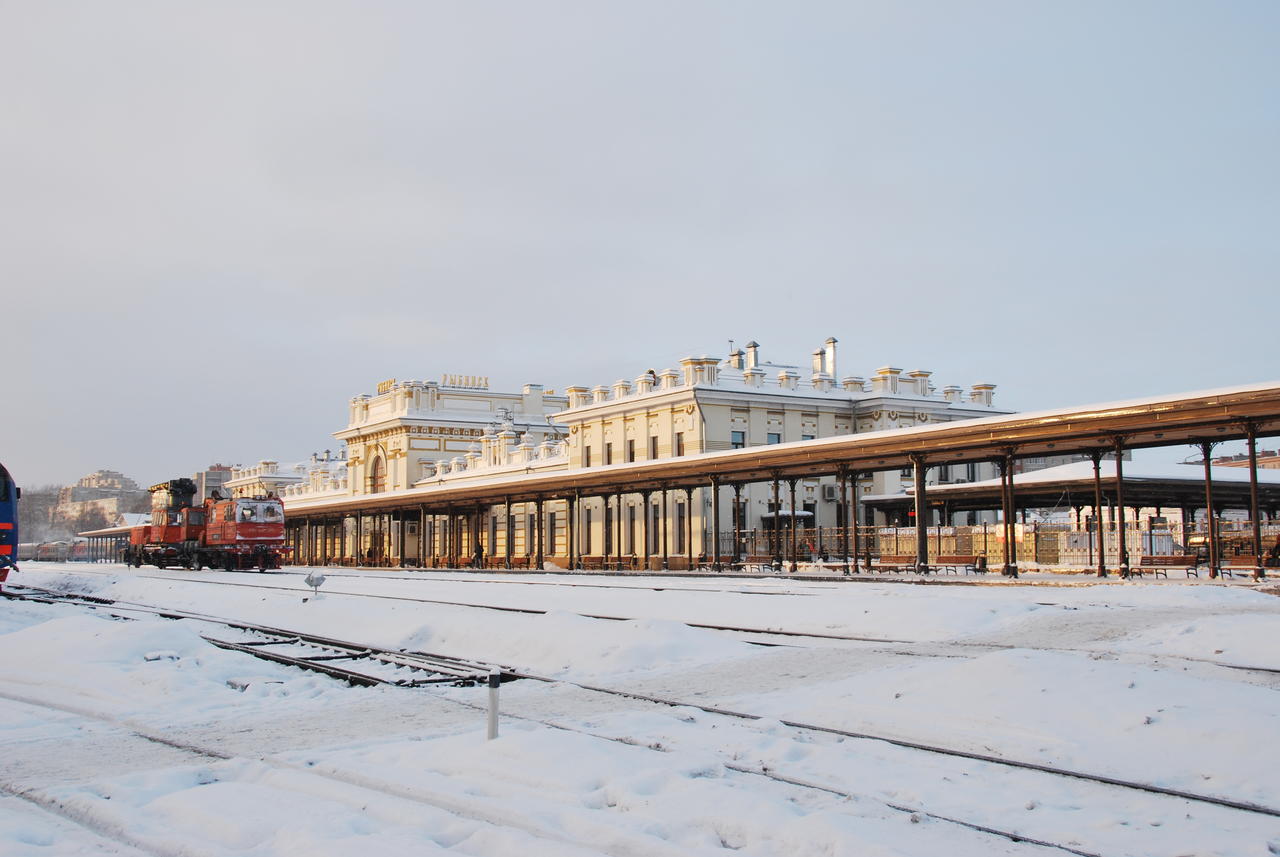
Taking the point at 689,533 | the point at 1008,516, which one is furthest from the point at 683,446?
the point at 1008,516

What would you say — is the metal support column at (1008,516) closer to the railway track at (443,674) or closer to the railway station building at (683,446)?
the railway station building at (683,446)

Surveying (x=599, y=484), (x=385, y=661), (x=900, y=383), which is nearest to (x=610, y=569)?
(x=599, y=484)

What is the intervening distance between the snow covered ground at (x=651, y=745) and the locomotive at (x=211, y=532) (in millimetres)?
30985

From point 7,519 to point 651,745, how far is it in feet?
82.1

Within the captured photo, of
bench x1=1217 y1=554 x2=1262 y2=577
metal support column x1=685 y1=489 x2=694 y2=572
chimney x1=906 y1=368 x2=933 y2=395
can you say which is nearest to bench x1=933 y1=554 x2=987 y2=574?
bench x1=1217 y1=554 x2=1262 y2=577

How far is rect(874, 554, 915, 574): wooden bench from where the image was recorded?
36.2m

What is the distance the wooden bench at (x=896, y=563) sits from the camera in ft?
119

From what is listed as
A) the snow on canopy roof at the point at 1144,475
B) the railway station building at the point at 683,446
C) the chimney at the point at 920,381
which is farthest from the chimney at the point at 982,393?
the snow on canopy roof at the point at 1144,475

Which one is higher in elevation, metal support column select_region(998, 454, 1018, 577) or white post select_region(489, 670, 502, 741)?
metal support column select_region(998, 454, 1018, 577)

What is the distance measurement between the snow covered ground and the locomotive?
30985 mm

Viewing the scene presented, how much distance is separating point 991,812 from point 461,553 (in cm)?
6204

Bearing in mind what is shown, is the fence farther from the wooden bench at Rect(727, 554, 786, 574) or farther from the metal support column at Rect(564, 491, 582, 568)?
the metal support column at Rect(564, 491, 582, 568)

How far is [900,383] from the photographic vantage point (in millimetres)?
55188

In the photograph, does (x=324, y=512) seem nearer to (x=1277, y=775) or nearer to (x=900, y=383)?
(x=900, y=383)
